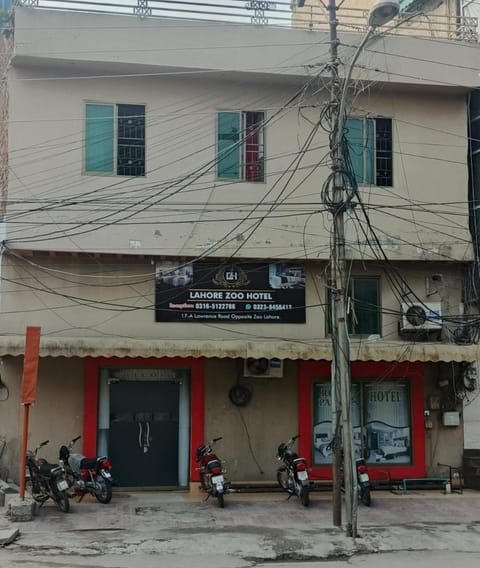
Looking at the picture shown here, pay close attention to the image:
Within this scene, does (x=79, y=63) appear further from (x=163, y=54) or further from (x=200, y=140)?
(x=200, y=140)

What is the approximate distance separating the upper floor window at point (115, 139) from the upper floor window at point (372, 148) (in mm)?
4728

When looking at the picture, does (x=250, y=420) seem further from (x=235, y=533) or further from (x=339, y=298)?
(x=339, y=298)

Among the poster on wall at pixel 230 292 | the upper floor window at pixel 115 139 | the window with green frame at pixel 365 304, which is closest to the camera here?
the upper floor window at pixel 115 139

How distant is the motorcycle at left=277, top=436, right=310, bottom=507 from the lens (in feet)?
42.5

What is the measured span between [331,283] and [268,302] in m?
3.46

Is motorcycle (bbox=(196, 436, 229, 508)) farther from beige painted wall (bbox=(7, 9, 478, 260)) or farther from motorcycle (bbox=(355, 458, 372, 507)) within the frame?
beige painted wall (bbox=(7, 9, 478, 260))

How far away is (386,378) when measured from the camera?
15.4 meters

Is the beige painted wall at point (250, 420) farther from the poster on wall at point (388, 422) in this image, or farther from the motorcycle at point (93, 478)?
the motorcycle at point (93, 478)

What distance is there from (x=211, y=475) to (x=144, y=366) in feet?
9.81

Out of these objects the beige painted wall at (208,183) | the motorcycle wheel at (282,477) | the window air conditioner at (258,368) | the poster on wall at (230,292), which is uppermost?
the beige painted wall at (208,183)

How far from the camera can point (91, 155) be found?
1431cm

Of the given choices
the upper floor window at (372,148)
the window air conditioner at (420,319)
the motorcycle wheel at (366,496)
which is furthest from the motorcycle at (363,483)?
the upper floor window at (372,148)

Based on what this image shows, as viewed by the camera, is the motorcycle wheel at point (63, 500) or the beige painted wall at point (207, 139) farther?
the beige painted wall at point (207, 139)

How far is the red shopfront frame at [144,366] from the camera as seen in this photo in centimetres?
1414
